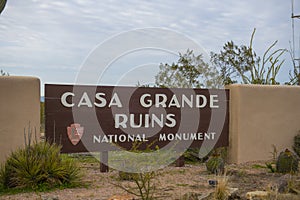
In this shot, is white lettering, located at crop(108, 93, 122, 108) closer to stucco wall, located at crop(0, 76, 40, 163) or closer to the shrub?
stucco wall, located at crop(0, 76, 40, 163)

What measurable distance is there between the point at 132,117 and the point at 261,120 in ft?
12.7

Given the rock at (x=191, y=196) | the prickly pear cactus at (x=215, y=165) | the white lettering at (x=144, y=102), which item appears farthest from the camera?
the white lettering at (x=144, y=102)

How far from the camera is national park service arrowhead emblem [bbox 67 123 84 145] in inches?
385

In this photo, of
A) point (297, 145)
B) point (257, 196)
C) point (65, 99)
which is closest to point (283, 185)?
point (257, 196)

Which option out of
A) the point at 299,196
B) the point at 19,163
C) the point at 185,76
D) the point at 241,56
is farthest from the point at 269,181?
the point at 241,56

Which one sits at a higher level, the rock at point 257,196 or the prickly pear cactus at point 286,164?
the prickly pear cactus at point 286,164

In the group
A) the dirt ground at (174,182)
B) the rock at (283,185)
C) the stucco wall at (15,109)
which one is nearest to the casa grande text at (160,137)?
the dirt ground at (174,182)

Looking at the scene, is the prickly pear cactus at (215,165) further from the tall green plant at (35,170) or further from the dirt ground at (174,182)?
the tall green plant at (35,170)

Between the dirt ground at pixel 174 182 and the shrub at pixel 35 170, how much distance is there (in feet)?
0.94

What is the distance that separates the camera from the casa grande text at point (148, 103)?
9.93 m

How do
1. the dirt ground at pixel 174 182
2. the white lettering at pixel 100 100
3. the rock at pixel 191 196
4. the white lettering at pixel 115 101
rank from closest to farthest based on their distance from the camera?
the rock at pixel 191 196
the dirt ground at pixel 174 182
the white lettering at pixel 100 100
the white lettering at pixel 115 101

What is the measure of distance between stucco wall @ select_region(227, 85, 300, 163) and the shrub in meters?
5.16

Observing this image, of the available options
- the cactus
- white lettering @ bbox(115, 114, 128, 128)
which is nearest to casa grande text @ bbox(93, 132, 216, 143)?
white lettering @ bbox(115, 114, 128, 128)

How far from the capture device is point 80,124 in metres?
9.89
